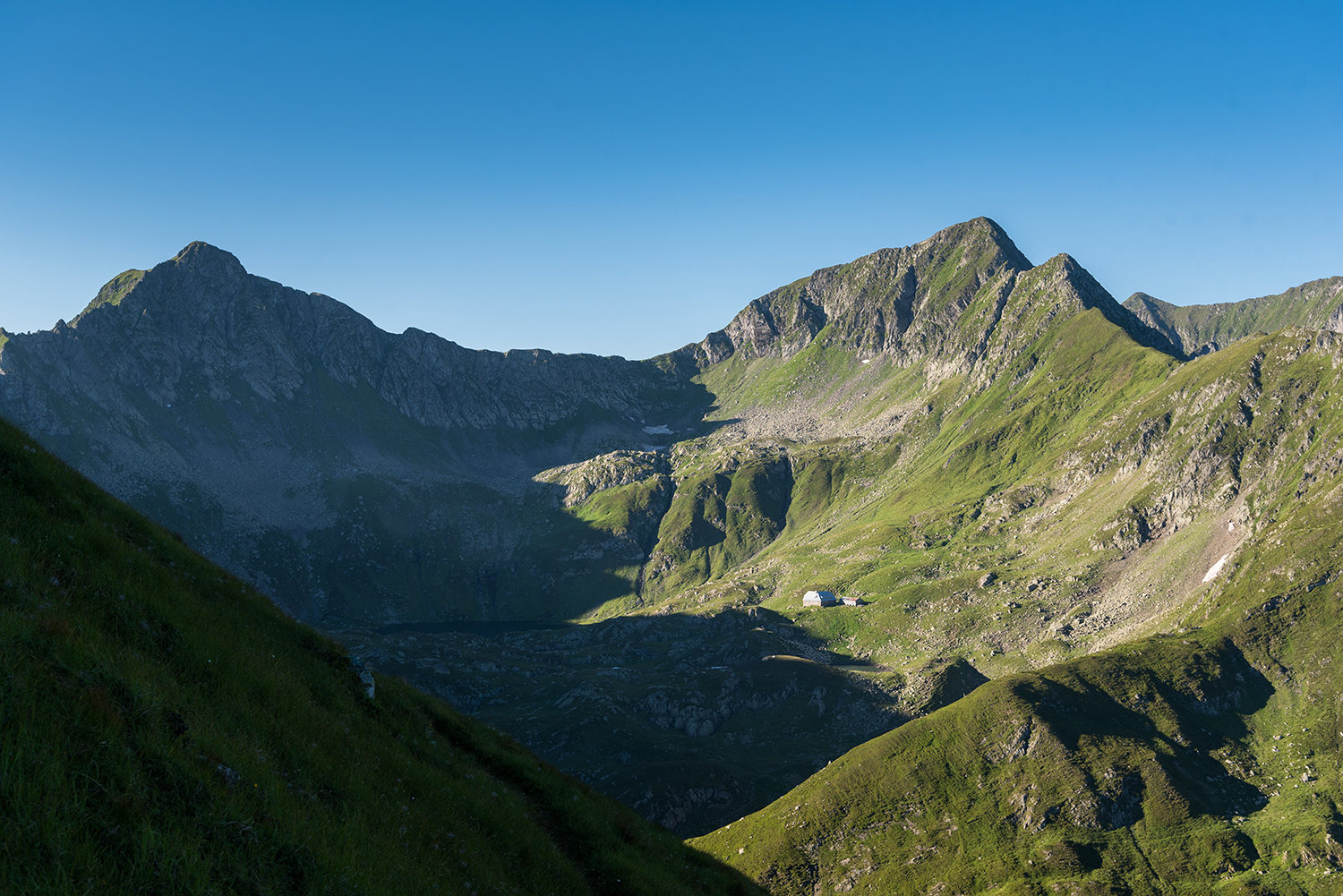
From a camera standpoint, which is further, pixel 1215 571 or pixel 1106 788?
pixel 1215 571

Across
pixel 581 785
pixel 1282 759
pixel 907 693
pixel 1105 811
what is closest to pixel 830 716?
pixel 907 693

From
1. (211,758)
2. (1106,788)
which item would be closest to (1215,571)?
(1106,788)

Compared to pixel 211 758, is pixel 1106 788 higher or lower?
lower

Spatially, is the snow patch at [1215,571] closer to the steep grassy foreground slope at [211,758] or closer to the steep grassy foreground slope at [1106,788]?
the steep grassy foreground slope at [1106,788]

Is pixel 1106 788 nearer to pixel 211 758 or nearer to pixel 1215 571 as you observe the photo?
pixel 1215 571

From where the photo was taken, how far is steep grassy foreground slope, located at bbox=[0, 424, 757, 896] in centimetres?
957

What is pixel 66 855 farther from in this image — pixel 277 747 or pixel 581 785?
pixel 581 785

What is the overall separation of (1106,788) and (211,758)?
142 m

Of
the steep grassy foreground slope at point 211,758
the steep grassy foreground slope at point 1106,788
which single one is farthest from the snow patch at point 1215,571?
the steep grassy foreground slope at point 211,758

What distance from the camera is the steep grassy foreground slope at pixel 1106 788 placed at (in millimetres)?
109375

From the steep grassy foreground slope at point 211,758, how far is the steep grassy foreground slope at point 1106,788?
100 m

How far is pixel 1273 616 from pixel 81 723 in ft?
704

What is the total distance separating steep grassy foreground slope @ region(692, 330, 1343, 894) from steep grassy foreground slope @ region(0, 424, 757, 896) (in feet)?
329

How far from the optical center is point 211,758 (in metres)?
12.5
